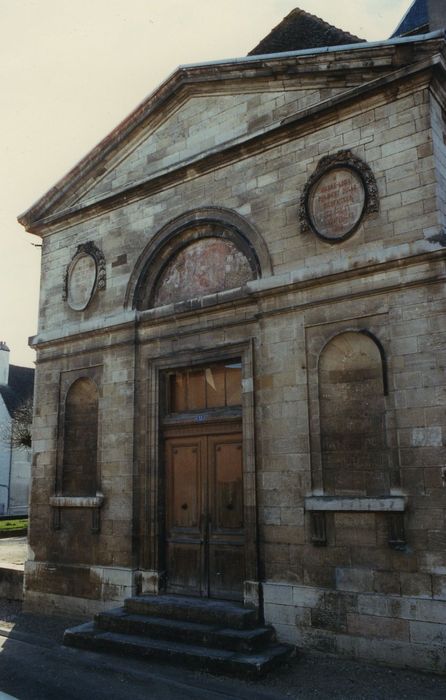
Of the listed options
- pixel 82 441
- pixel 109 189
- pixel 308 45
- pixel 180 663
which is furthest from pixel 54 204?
pixel 180 663

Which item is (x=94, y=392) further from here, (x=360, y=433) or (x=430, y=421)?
(x=430, y=421)

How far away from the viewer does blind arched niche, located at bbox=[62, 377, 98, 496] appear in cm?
948

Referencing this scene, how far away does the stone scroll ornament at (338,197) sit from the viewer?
716cm

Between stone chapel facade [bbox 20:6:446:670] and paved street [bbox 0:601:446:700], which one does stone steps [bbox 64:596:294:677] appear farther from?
stone chapel facade [bbox 20:6:446:670]

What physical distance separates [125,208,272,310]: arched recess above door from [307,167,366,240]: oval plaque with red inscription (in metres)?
0.82

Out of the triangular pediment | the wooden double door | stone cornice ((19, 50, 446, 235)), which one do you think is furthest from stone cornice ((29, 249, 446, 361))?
the triangular pediment

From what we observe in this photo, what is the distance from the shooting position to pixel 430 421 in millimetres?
6293

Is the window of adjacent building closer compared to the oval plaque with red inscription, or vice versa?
the oval plaque with red inscription

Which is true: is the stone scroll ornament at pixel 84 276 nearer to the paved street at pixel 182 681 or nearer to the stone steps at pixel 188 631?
the stone steps at pixel 188 631

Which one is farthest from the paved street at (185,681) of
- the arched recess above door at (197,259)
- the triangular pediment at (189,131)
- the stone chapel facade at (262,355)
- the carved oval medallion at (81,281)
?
the triangular pediment at (189,131)

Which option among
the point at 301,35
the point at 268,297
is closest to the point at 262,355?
the point at 268,297

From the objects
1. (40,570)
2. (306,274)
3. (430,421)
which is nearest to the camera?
(430,421)

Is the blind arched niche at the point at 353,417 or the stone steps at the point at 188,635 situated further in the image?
the blind arched niche at the point at 353,417

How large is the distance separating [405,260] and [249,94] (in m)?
3.64
